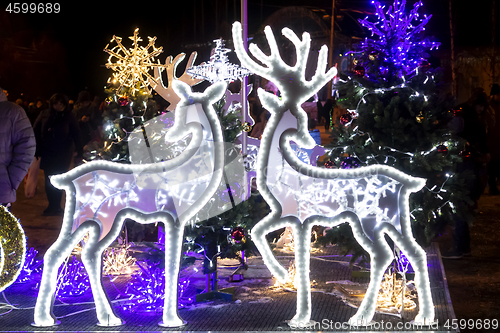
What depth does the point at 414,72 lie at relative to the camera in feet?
17.9

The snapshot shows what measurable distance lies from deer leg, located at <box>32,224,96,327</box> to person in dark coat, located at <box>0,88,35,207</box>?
1333mm

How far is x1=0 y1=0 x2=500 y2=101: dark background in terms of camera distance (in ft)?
67.2

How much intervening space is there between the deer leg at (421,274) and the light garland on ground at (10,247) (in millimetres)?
3181

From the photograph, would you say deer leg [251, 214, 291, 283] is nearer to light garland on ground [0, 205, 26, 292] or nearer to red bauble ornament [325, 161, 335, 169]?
red bauble ornament [325, 161, 335, 169]

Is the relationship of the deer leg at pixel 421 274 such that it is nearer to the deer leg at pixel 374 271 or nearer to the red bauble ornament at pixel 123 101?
the deer leg at pixel 374 271

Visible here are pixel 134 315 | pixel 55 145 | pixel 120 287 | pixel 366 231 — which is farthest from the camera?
pixel 55 145

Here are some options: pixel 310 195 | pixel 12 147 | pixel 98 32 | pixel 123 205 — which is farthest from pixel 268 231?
pixel 98 32

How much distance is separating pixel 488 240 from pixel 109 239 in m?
5.61

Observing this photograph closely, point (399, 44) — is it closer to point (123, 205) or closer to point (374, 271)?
point (374, 271)

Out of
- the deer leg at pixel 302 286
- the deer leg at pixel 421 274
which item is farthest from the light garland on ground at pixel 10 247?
the deer leg at pixel 421 274

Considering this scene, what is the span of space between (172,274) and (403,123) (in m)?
2.42

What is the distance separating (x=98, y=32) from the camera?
68.1 feet

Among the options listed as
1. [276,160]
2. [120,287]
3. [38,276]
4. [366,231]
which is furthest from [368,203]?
[38,276]

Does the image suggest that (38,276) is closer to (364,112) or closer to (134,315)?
(134,315)
